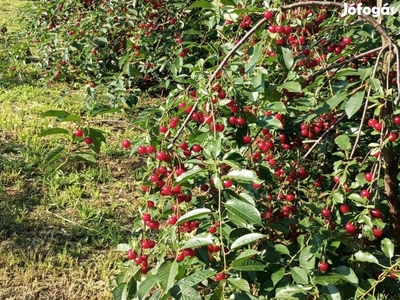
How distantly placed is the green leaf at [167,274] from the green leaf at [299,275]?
13.6 inches

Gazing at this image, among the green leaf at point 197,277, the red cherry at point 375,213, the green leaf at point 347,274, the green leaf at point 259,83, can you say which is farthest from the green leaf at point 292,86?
the green leaf at point 197,277

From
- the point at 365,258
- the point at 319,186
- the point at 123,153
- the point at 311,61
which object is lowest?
the point at 123,153

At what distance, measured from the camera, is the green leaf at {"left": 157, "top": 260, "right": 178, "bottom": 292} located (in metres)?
1.05

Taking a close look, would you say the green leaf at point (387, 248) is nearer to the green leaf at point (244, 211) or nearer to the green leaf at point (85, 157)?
the green leaf at point (244, 211)

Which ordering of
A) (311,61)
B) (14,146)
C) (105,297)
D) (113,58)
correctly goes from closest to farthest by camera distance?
(311,61)
(105,297)
(14,146)
(113,58)

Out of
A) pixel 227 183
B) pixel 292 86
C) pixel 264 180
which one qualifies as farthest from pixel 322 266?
pixel 292 86

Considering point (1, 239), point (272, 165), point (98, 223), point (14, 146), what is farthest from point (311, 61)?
point (14, 146)

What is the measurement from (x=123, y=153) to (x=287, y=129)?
1908 mm

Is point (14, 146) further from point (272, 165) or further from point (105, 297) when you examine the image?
point (272, 165)

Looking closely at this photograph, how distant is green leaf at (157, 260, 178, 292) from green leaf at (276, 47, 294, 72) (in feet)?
2.05

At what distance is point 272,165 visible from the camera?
64.0 inches

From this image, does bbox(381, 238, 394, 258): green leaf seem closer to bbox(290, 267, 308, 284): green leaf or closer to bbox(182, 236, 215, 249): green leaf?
bbox(290, 267, 308, 284): green leaf

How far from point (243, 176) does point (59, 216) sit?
6.29ft

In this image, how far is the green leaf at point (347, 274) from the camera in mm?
1213
